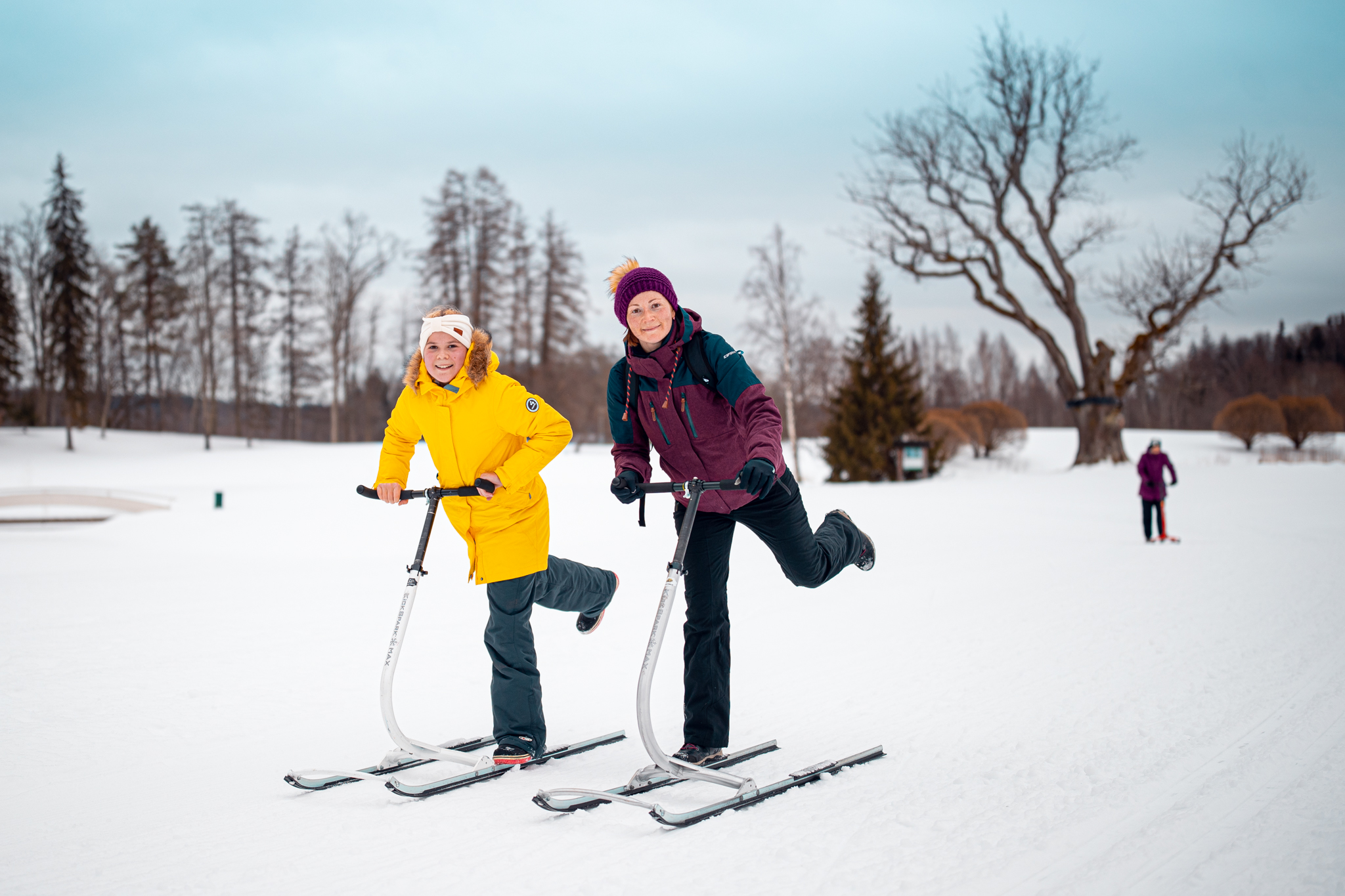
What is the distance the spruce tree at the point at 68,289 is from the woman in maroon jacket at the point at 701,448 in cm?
3864

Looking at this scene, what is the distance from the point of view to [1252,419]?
36.8m

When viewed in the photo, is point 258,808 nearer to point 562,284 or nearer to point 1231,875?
point 1231,875

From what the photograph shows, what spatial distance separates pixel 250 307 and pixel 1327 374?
65.2 metres

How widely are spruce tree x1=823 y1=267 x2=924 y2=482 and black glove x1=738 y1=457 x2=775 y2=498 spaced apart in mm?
26199

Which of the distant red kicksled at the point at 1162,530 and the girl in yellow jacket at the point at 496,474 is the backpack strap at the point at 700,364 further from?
the distant red kicksled at the point at 1162,530

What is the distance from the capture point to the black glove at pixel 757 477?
3244 mm

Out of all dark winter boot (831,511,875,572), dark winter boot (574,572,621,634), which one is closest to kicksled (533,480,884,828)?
dark winter boot (574,572,621,634)

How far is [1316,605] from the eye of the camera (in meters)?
7.38

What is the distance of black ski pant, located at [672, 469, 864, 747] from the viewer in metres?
3.81

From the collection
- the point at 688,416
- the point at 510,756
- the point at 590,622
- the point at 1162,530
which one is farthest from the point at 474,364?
the point at 1162,530

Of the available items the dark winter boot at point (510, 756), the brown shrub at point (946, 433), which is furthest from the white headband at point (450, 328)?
the brown shrub at point (946, 433)

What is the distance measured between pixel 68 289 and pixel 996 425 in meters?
38.7

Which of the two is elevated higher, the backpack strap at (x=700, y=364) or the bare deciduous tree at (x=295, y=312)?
the bare deciduous tree at (x=295, y=312)

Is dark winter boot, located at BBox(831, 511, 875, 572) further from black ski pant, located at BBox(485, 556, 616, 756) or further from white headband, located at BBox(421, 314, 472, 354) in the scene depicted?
white headband, located at BBox(421, 314, 472, 354)
